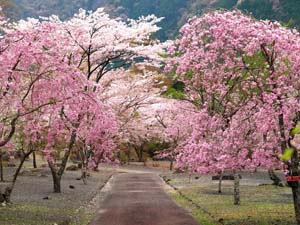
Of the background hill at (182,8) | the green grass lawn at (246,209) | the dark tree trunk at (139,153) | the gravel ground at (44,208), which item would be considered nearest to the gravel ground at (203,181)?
the green grass lawn at (246,209)

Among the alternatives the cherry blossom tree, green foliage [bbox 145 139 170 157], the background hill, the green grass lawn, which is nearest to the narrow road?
the green grass lawn

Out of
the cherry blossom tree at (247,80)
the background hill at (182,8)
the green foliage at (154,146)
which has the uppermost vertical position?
the background hill at (182,8)

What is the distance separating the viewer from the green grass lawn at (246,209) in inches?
613

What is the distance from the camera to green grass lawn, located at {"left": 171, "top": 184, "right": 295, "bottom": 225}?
1557 centimetres

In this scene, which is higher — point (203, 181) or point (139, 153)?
point (139, 153)

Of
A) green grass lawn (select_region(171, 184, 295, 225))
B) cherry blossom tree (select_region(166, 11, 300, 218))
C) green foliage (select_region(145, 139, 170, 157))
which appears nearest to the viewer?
cherry blossom tree (select_region(166, 11, 300, 218))

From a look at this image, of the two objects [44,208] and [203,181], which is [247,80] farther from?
[203,181]

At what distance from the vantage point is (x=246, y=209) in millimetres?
18828

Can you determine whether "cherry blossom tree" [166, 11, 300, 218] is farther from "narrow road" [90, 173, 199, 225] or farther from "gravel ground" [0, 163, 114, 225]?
"gravel ground" [0, 163, 114, 225]

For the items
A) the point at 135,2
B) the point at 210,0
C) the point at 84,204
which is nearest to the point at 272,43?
the point at 84,204

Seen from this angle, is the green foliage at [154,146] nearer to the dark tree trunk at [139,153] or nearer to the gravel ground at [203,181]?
the dark tree trunk at [139,153]

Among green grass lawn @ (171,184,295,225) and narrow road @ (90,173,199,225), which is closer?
narrow road @ (90,173,199,225)

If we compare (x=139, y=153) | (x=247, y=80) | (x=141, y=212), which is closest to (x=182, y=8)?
(x=139, y=153)

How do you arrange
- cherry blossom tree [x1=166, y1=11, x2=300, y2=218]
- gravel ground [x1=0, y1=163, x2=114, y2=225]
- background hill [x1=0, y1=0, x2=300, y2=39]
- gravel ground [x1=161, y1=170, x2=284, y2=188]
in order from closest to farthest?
1. cherry blossom tree [x1=166, y1=11, x2=300, y2=218]
2. gravel ground [x1=0, y1=163, x2=114, y2=225]
3. gravel ground [x1=161, y1=170, x2=284, y2=188]
4. background hill [x1=0, y1=0, x2=300, y2=39]
